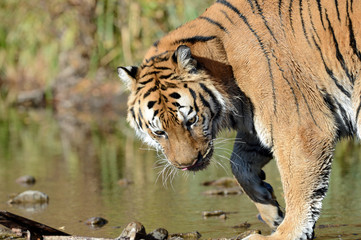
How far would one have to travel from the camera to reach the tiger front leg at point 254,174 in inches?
179

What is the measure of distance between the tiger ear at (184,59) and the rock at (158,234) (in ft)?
3.40

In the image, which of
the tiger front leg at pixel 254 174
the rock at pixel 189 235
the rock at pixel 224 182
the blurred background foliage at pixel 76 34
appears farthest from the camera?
the blurred background foliage at pixel 76 34

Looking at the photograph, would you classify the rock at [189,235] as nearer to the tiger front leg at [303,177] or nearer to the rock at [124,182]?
the tiger front leg at [303,177]

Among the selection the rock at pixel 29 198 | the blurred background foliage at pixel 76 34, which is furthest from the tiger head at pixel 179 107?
the blurred background foliage at pixel 76 34

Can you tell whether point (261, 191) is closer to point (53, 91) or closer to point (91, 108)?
point (91, 108)

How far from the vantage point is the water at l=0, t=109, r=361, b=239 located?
4727 millimetres

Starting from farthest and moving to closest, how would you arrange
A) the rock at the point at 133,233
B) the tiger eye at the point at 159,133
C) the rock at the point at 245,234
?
the rock at the point at 245,234
the tiger eye at the point at 159,133
the rock at the point at 133,233

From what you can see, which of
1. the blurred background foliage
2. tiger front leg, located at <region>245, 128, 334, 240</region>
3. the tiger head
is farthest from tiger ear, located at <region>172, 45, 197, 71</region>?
the blurred background foliage

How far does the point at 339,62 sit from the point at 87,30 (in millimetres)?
11452

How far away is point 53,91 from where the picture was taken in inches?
606

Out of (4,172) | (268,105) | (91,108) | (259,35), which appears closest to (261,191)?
(268,105)

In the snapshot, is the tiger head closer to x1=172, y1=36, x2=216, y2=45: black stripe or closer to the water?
x1=172, y1=36, x2=216, y2=45: black stripe

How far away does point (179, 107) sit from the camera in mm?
4027

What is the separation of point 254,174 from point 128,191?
67.6 inches
